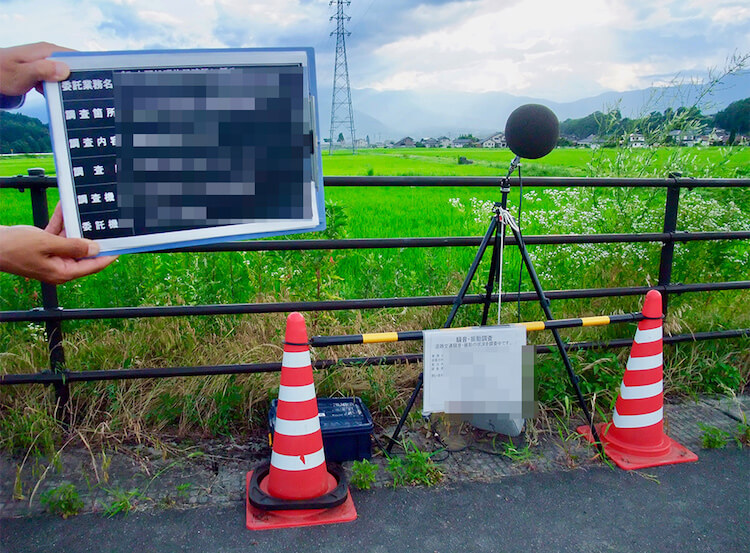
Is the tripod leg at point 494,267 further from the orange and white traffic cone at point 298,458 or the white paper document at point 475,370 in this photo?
the orange and white traffic cone at point 298,458

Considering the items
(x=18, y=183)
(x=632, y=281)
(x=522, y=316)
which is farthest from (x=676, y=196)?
(x=18, y=183)

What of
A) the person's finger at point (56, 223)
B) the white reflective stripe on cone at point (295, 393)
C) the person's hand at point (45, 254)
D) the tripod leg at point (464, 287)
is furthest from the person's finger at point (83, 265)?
the tripod leg at point (464, 287)

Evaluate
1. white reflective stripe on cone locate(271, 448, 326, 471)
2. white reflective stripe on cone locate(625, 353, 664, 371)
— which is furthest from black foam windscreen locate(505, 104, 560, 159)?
white reflective stripe on cone locate(271, 448, 326, 471)

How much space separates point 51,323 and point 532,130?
2.66 m

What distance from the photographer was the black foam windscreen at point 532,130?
286 centimetres

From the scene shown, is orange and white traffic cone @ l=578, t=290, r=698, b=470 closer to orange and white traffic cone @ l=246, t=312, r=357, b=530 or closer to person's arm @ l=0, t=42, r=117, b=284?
orange and white traffic cone @ l=246, t=312, r=357, b=530

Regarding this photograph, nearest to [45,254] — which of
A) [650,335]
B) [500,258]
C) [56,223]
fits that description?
[56,223]

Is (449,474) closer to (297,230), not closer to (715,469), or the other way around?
(715,469)

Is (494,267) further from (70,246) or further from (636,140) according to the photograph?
(636,140)

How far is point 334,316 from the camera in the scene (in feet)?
13.4

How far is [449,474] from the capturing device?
3.00 m

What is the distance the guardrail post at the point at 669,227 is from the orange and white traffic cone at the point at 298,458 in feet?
8.12

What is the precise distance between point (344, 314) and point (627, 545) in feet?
7.67

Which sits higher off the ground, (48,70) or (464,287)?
(48,70)
